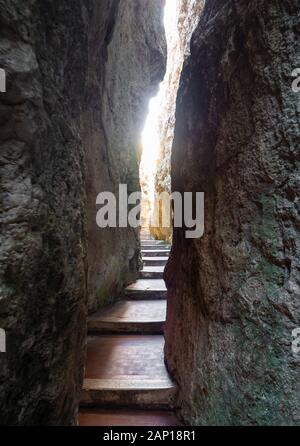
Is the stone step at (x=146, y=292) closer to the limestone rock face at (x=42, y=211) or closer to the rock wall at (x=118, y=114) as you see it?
the rock wall at (x=118, y=114)

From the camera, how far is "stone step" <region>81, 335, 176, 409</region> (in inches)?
94.8

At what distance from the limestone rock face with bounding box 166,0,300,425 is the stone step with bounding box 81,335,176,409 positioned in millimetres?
281

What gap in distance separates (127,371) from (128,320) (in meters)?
1.00

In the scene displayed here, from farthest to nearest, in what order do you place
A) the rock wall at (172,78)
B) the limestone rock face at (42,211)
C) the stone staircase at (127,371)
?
the rock wall at (172,78) < the stone staircase at (127,371) < the limestone rock face at (42,211)

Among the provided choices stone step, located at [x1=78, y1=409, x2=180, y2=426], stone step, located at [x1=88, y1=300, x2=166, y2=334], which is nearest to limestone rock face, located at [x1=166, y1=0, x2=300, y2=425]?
stone step, located at [x1=78, y1=409, x2=180, y2=426]

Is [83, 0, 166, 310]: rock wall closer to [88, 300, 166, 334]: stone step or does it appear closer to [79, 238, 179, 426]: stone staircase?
→ [88, 300, 166, 334]: stone step

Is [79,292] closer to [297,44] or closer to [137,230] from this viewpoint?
[297,44]

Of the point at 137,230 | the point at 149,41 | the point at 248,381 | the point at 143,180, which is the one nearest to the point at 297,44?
the point at 248,381

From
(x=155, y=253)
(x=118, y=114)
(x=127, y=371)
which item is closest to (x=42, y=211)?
(x=127, y=371)

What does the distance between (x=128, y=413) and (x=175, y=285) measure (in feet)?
3.65

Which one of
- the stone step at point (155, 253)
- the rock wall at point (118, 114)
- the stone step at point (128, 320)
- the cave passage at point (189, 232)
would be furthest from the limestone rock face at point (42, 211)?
the stone step at point (155, 253)

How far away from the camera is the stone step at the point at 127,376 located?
7.90 feet

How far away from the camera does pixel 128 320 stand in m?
3.72
